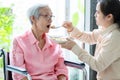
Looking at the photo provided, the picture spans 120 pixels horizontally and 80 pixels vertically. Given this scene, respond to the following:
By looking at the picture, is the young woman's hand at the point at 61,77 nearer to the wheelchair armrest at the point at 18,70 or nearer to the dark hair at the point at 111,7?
the wheelchair armrest at the point at 18,70

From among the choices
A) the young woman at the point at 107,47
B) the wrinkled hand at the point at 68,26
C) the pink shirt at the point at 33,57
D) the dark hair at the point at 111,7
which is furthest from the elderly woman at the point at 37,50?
the dark hair at the point at 111,7

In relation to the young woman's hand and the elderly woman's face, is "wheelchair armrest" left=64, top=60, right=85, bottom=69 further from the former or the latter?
the elderly woman's face

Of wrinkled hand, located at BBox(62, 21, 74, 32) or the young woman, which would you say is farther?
wrinkled hand, located at BBox(62, 21, 74, 32)

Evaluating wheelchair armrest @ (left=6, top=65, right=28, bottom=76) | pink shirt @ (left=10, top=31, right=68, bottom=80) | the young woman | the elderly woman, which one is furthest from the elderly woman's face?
wheelchair armrest @ (left=6, top=65, right=28, bottom=76)

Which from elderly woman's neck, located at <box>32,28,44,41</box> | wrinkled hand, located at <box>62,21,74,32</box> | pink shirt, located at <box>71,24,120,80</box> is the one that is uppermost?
wrinkled hand, located at <box>62,21,74,32</box>

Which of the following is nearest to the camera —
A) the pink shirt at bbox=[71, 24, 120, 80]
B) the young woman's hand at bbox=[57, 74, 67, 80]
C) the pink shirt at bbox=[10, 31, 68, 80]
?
the pink shirt at bbox=[71, 24, 120, 80]

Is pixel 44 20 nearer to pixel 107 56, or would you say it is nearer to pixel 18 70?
pixel 18 70

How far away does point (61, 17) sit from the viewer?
264 cm

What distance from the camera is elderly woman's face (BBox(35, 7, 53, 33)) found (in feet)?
6.55

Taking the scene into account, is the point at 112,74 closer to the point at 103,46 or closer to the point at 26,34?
the point at 103,46

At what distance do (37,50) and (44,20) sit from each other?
25cm

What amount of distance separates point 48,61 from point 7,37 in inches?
22.7

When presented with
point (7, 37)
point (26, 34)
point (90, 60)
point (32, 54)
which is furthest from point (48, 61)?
point (7, 37)

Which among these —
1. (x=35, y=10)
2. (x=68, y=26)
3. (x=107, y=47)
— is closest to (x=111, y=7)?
(x=107, y=47)
